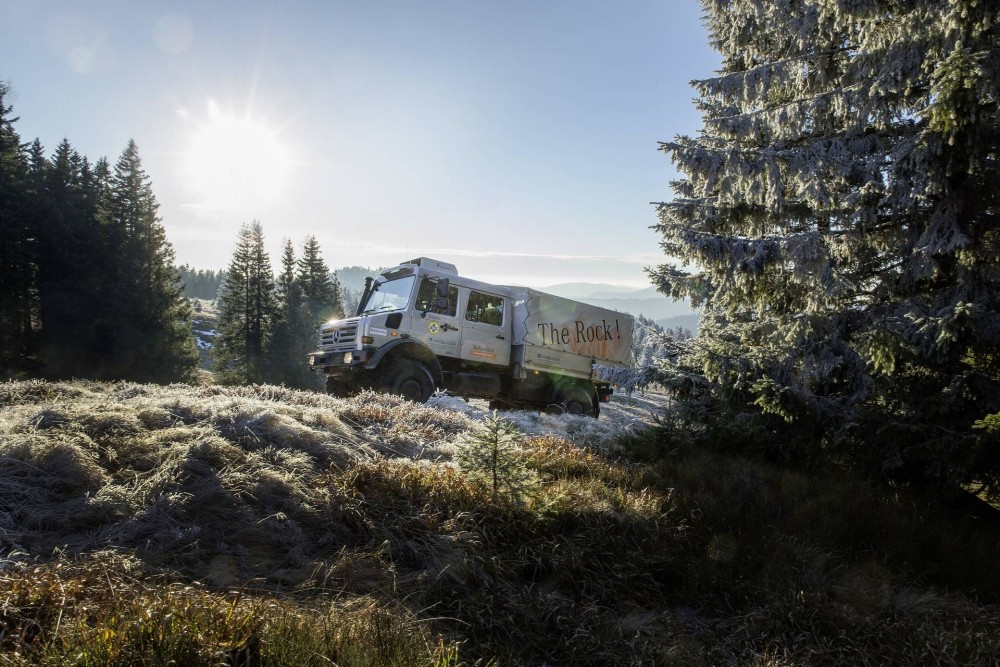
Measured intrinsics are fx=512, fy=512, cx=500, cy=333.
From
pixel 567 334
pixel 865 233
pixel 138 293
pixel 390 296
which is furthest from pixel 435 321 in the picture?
pixel 138 293

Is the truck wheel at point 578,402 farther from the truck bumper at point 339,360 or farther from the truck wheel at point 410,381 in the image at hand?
the truck bumper at point 339,360

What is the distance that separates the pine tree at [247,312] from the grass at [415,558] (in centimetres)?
3493

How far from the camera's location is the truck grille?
1152 centimetres

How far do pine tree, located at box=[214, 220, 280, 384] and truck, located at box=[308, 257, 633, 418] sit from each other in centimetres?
2907

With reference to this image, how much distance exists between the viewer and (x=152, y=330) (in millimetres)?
30672

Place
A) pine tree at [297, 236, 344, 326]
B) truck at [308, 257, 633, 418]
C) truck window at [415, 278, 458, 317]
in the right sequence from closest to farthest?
truck at [308, 257, 633, 418], truck window at [415, 278, 458, 317], pine tree at [297, 236, 344, 326]

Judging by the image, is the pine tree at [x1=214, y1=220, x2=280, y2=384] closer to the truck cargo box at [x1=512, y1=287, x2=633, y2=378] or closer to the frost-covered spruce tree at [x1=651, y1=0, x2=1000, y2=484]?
the truck cargo box at [x1=512, y1=287, x2=633, y2=378]

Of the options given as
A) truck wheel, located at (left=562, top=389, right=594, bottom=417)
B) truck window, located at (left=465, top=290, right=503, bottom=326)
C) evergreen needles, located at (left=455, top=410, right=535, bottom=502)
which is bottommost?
truck wheel, located at (left=562, top=389, right=594, bottom=417)

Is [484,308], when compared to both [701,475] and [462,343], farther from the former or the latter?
[701,475]

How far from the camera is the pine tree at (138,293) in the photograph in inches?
1150

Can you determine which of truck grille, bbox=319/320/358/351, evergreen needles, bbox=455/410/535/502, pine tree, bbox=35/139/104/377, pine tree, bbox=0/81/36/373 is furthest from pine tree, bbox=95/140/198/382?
evergreen needles, bbox=455/410/535/502

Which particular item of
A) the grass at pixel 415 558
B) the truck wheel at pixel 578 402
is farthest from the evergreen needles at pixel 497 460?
the truck wheel at pixel 578 402

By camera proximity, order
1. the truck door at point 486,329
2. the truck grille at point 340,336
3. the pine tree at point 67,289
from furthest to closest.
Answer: the pine tree at point 67,289 → the truck door at point 486,329 → the truck grille at point 340,336

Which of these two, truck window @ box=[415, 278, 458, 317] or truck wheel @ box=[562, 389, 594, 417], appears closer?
truck window @ box=[415, 278, 458, 317]
